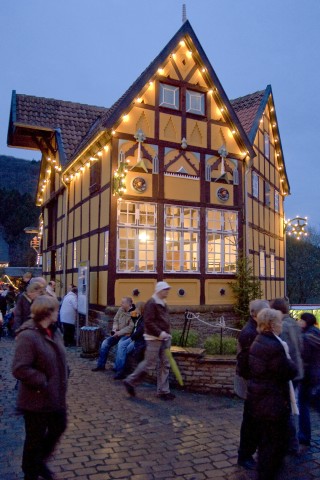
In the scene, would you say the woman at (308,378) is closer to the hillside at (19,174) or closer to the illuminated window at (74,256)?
the illuminated window at (74,256)

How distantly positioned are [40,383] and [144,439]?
2.19 metres

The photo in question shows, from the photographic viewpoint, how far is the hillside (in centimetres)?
7819

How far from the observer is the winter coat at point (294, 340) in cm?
494

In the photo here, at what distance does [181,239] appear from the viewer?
13273 mm

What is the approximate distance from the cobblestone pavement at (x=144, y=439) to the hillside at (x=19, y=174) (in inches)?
2817

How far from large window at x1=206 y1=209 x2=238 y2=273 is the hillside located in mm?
65141

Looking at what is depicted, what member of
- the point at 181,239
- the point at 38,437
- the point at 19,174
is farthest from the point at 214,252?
the point at 19,174

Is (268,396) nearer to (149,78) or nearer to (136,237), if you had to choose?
(136,237)

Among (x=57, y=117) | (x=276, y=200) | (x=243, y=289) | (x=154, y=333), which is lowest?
(x=154, y=333)

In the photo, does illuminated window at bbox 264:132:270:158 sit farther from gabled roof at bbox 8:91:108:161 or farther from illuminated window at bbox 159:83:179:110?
gabled roof at bbox 8:91:108:161

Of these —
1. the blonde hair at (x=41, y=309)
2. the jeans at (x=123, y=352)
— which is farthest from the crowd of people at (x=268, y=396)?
the jeans at (x=123, y=352)

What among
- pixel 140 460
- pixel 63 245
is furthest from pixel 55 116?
pixel 140 460

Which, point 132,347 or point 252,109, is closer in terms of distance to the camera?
point 132,347

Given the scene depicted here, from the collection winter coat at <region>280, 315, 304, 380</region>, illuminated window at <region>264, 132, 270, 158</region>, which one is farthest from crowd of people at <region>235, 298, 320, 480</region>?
illuminated window at <region>264, 132, 270, 158</region>
